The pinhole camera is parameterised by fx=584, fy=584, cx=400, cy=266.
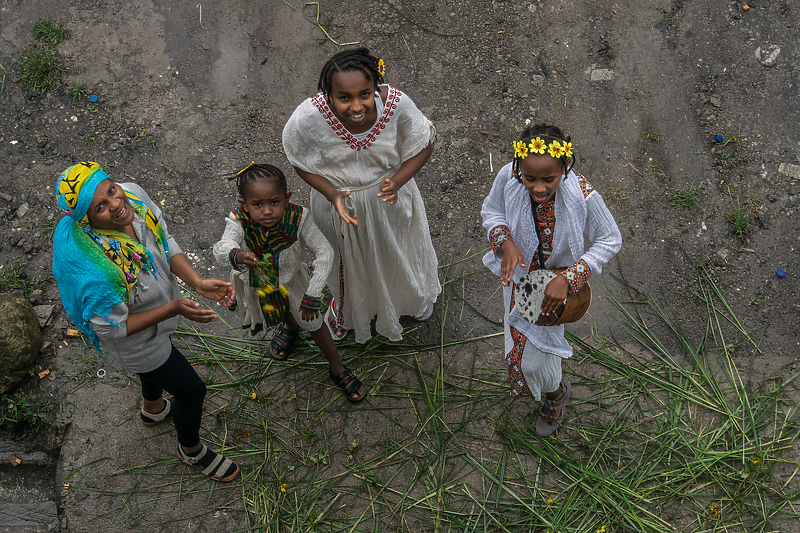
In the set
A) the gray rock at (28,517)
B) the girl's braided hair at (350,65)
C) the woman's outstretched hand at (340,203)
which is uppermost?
the girl's braided hair at (350,65)

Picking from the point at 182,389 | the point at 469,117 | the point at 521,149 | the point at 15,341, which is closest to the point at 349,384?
the point at 182,389

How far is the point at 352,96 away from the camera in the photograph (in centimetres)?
260

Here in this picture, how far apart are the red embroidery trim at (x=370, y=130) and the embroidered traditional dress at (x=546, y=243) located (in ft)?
2.01

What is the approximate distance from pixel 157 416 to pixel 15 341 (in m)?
1.09

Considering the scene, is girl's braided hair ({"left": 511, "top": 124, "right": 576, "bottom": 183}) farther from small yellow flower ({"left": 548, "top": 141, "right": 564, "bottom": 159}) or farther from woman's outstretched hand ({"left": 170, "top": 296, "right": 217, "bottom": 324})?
woman's outstretched hand ({"left": 170, "top": 296, "right": 217, "bottom": 324})

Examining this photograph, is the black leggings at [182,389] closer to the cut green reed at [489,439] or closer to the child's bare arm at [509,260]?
the cut green reed at [489,439]

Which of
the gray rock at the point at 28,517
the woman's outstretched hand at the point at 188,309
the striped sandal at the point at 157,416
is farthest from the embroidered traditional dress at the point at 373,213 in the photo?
the gray rock at the point at 28,517

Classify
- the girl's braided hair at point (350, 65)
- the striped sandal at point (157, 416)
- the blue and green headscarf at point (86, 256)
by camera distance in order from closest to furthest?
the blue and green headscarf at point (86, 256), the girl's braided hair at point (350, 65), the striped sandal at point (157, 416)

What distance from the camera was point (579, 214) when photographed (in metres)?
2.68

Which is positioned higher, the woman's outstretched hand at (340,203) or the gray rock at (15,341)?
the woman's outstretched hand at (340,203)

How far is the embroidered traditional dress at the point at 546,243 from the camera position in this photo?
2.67 m

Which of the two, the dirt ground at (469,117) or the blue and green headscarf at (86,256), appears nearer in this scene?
the blue and green headscarf at (86,256)

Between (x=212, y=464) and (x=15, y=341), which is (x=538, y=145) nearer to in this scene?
(x=212, y=464)

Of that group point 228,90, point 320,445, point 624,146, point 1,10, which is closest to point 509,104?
point 624,146
